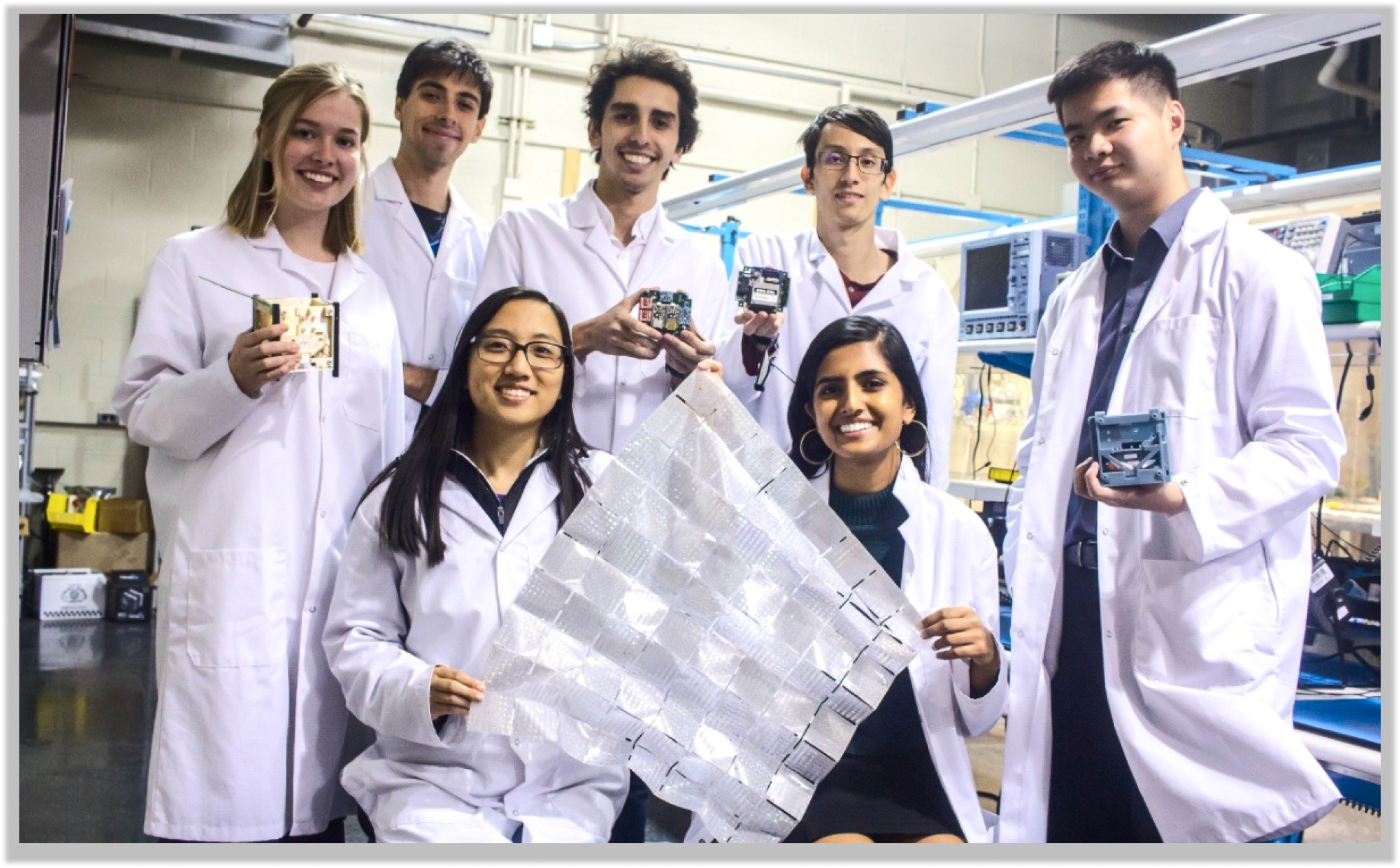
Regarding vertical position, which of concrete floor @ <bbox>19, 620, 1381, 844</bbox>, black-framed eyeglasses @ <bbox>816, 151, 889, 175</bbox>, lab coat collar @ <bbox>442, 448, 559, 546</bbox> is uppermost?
black-framed eyeglasses @ <bbox>816, 151, 889, 175</bbox>

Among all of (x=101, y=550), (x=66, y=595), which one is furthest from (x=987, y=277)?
(x=101, y=550)

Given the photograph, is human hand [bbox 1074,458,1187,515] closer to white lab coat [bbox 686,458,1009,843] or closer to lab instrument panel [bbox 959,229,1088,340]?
white lab coat [bbox 686,458,1009,843]

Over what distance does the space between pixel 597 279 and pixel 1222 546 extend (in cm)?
121

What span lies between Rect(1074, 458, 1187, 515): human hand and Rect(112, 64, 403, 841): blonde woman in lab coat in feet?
3.92

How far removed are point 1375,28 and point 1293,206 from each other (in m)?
1.44

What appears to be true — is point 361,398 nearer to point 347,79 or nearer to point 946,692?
point 347,79

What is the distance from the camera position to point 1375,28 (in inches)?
77.7

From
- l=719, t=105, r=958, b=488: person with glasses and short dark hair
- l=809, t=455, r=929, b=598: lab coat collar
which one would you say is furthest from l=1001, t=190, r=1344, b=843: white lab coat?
l=719, t=105, r=958, b=488: person with glasses and short dark hair

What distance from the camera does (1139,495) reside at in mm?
1683

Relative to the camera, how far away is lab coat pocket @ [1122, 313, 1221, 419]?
1813mm

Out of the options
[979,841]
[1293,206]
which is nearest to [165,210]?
[1293,206]

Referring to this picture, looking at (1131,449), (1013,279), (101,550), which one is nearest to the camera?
(1131,449)

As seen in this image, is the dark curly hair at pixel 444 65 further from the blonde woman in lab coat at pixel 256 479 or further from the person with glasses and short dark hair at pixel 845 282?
the person with glasses and short dark hair at pixel 845 282

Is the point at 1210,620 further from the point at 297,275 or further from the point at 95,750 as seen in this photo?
the point at 95,750
